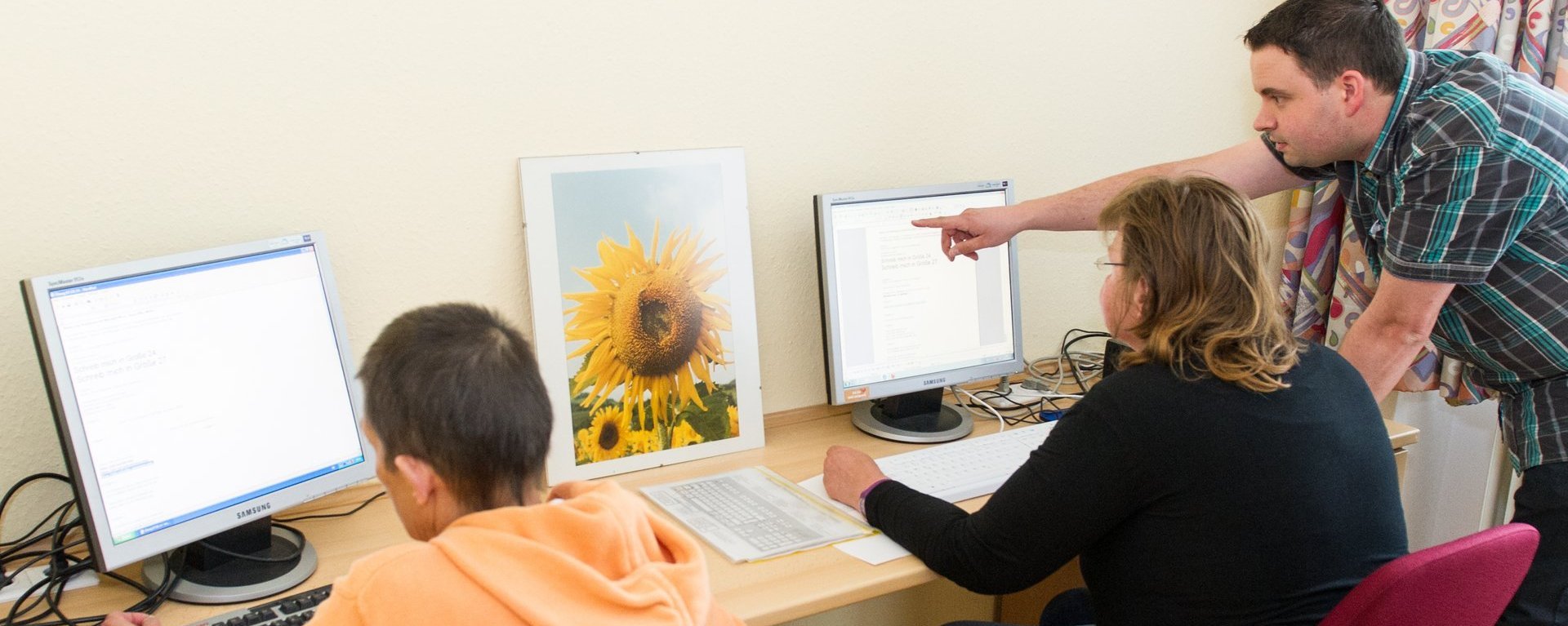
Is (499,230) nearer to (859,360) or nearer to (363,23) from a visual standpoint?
(363,23)

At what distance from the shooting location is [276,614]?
1.36 metres

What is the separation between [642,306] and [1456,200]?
47.8 inches

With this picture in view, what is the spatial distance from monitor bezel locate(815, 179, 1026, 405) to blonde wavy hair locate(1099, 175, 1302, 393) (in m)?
0.61

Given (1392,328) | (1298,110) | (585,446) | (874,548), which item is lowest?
(874,548)

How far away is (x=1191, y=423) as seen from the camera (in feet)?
4.43

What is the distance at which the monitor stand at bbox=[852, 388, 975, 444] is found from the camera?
2.07 metres

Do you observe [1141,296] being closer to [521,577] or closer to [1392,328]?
[1392,328]

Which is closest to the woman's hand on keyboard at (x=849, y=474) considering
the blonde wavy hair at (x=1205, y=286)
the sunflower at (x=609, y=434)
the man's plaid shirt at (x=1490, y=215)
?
the sunflower at (x=609, y=434)

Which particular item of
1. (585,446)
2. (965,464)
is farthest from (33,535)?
(965,464)

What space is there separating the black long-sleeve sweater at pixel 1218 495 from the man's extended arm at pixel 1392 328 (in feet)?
1.01

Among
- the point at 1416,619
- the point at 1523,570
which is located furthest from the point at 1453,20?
the point at 1416,619

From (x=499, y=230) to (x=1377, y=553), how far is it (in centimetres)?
131

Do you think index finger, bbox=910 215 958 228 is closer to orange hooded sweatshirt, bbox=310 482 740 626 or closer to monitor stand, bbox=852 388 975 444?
monitor stand, bbox=852 388 975 444

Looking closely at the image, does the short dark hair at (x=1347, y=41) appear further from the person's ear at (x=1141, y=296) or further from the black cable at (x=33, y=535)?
the black cable at (x=33, y=535)
